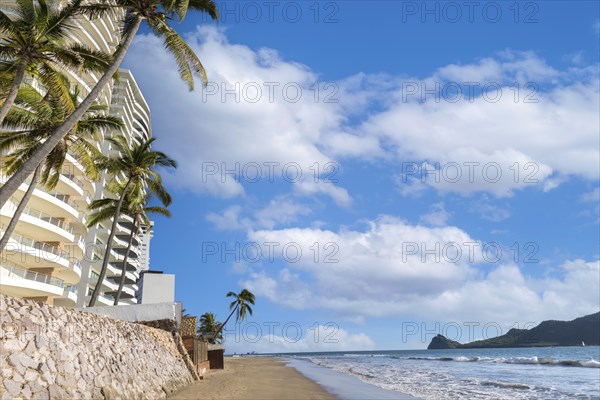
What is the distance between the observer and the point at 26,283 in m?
32.0

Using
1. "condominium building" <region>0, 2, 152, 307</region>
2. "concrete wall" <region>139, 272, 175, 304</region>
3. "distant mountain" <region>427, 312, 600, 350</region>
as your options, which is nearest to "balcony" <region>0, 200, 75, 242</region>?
"condominium building" <region>0, 2, 152, 307</region>

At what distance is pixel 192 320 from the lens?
28766mm

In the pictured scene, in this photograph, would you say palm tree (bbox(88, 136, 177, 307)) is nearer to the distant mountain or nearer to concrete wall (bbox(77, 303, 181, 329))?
concrete wall (bbox(77, 303, 181, 329))

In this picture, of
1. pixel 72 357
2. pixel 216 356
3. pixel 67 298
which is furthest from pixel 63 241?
pixel 72 357

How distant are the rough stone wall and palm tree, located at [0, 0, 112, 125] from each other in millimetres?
6879

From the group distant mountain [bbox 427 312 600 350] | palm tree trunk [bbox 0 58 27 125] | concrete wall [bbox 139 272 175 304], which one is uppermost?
palm tree trunk [bbox 0 58 27 125]

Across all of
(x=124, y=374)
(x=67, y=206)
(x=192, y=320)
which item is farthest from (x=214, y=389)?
(x=67, y=206)

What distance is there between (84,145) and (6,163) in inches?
148

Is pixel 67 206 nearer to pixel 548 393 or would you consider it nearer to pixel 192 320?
pixel 192 320

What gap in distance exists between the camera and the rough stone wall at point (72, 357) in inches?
381

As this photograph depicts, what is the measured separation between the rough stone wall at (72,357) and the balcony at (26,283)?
17641 millimetres

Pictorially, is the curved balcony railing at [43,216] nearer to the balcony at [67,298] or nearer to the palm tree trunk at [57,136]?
the balcony at [67,298]

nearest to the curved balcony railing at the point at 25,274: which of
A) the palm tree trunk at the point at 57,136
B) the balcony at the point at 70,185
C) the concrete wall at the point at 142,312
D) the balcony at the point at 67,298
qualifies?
the balcony at the point at 67,298

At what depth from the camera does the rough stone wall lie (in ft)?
31.8
